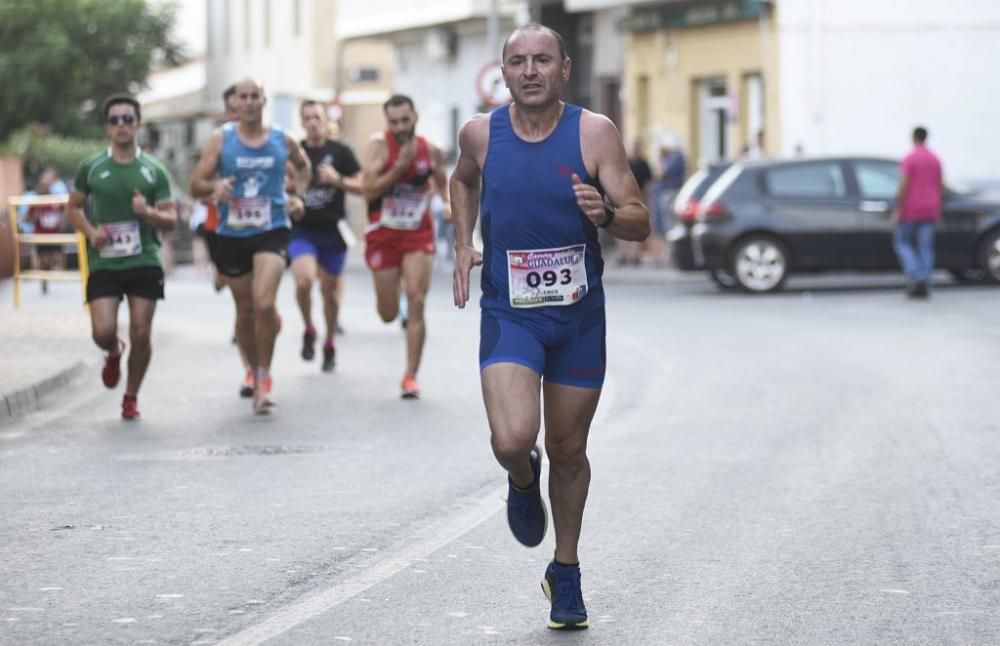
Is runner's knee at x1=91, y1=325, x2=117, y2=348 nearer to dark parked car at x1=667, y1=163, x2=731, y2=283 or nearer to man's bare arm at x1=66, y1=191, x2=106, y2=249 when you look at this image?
man's bare arm at x1=66, y1=191, x2=106, y2=249

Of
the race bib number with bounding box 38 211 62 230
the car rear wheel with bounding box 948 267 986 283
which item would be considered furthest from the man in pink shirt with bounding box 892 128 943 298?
the race bib number with bounding box 38 211 62 230

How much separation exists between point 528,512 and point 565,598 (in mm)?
337

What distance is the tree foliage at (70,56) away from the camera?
2854 inches

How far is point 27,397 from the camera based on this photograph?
14.1m

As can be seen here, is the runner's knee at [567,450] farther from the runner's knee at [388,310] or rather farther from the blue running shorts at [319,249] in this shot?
the blue running shorts at [319,249]

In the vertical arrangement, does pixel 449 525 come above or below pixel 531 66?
below

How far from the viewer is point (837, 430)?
477 inches

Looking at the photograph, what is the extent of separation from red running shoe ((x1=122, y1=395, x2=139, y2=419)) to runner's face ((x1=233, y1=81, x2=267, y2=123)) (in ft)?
5.85

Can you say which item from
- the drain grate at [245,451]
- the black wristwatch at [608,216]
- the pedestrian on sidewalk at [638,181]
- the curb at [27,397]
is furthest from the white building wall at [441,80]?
the black wristwatch at [608,216]

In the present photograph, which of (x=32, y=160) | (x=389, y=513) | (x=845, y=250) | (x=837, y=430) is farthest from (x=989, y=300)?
(x=32, y=160)

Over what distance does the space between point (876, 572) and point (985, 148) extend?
2987 cm

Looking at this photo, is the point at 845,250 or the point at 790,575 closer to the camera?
the point at 790,575

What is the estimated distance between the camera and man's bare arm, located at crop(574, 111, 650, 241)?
6.67 meters

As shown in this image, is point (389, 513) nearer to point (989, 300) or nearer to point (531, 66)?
point (531, 66)
